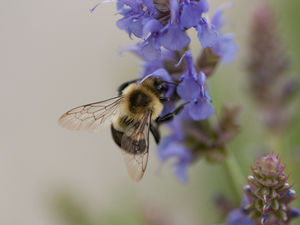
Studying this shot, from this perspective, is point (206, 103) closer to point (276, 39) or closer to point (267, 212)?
point (267, 212)

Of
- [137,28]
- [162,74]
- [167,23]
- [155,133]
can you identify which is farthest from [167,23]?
[155,133]

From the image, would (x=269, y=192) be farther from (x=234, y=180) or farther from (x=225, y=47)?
(x=225, y=47)

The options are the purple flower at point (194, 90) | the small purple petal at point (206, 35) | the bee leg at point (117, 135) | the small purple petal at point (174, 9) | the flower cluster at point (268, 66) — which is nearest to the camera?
the small purple petal at point (174, 9)

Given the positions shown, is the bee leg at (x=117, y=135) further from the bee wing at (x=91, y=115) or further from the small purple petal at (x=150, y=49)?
the small purple petal at (x=150, y=49)

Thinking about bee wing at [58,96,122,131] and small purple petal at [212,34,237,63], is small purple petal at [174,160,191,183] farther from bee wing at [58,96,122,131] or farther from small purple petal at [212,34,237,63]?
small purple petal at [212,34,237,63]

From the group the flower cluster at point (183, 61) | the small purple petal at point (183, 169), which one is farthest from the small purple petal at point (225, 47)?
the small purple petal at point (183, 169)
